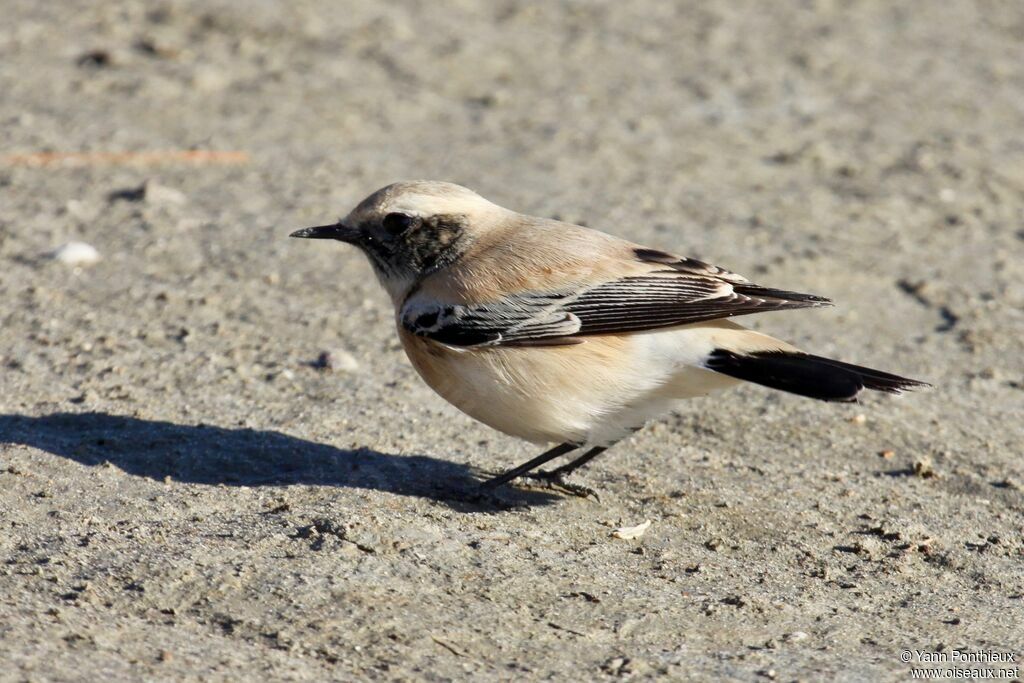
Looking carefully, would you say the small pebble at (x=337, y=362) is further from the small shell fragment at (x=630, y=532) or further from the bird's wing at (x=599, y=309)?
the small shell fragment at (x=630, y=532)

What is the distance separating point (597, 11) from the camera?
13008 millimetres

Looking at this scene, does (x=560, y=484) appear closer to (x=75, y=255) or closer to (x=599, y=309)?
(x=599, y=309)

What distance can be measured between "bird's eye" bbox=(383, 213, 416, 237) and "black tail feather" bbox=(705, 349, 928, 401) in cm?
167

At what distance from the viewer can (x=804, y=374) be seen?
545cm

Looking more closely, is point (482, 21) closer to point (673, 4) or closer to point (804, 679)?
point (673, 4)

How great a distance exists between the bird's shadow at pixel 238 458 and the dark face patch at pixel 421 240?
94 centimetres

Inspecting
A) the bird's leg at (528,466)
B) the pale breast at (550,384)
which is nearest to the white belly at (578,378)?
the pale breast at (550,384)

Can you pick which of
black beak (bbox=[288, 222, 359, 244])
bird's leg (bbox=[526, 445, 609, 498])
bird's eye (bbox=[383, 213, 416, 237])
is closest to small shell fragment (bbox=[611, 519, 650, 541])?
bird's leg (bbox=[526, 445, 609, 498])

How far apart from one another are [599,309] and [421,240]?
3.46 ft

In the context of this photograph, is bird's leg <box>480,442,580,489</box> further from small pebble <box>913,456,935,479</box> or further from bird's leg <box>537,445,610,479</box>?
small pebble <box>913,456,935,479</box>

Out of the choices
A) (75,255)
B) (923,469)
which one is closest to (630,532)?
(923,469)

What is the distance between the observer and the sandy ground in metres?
4.89

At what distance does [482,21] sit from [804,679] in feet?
29.9

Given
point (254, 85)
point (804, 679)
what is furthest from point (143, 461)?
point (254, 85)
